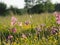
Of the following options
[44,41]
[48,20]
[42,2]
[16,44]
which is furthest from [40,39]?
[42,2]

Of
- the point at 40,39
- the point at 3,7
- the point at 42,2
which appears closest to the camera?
the point at 40,39

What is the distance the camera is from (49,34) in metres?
3.19

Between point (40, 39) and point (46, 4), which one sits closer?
point (40, 39)

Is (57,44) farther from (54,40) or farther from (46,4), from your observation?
(46,4)

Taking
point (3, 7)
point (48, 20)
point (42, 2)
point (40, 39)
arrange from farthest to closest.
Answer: point (42, 2) → point (3, 7) → point (48, 20) → point (40, 39)

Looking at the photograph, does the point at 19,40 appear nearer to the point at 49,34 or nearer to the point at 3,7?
the point at 49,34

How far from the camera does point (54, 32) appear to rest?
2973 mm

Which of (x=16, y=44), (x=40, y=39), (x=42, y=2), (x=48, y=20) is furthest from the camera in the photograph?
(x=42, y=2)

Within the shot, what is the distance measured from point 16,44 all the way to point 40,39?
359mm

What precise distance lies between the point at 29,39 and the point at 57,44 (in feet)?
1.09

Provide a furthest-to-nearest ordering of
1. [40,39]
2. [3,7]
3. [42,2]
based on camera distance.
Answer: [42,2]
[3,7]
[40,39]

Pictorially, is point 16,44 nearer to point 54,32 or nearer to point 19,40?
point 19,40

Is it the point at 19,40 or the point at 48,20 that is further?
the point at 48,20

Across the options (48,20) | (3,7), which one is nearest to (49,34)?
(48,20)
